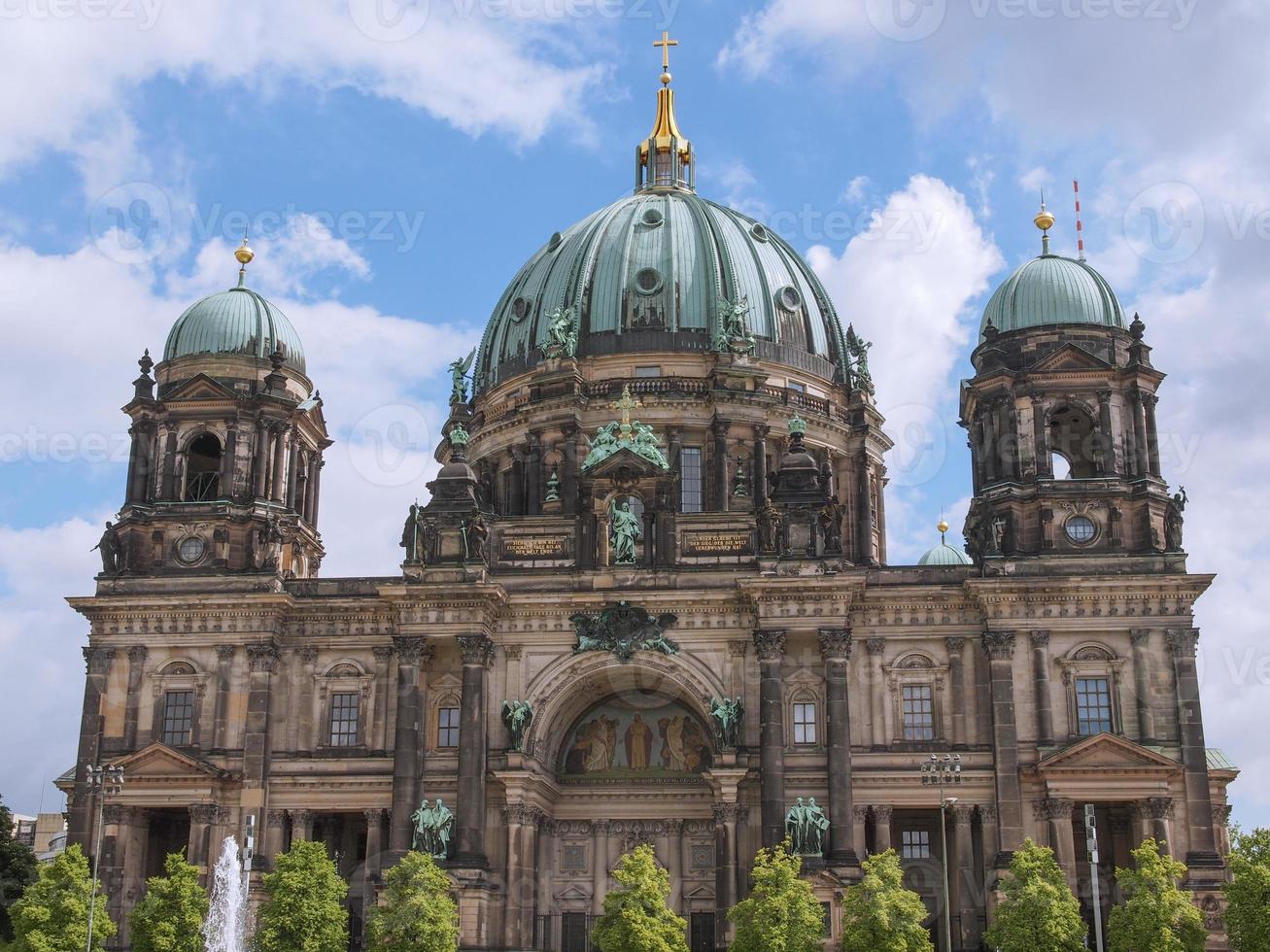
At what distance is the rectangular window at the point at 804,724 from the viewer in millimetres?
60156

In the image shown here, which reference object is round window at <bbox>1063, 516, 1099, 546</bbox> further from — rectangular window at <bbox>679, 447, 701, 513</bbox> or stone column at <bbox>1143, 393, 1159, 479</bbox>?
rectangular window at <bbox>679, 447, 701, 513</bbox>

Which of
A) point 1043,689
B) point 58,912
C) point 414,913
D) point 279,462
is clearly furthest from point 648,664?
point 58,912

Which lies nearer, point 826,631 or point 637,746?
point 826,631

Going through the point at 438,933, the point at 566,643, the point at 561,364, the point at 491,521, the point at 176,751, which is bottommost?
the point at 438,933

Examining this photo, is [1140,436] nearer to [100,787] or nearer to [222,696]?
[222,696]

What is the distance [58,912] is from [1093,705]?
3592 centimetres

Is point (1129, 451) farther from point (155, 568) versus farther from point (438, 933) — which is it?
point (155, 568)

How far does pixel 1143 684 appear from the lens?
193 ft

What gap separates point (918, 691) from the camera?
6081 centimetres

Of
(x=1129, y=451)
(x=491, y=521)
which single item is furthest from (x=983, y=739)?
(x=491, y=521)

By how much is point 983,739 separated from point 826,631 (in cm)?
681

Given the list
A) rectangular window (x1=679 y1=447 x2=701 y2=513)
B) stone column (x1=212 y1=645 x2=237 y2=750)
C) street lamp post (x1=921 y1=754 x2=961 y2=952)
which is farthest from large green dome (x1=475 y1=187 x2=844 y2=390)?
street lamp post (x1=921 y1=754 x2=961 y2=952)

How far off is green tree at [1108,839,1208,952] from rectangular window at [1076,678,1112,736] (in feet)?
22.4

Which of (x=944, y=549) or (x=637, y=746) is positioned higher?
(x=944, y=549)
